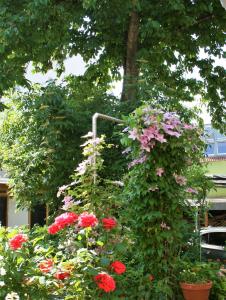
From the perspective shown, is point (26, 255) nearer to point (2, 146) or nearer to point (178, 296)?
point (178, 296)

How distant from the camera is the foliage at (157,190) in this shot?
547 centimetres

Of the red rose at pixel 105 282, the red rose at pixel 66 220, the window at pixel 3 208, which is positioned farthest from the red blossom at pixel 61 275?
the window at pixel 3 208

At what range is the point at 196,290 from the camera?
544 cm

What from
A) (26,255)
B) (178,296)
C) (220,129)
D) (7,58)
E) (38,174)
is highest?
(7,58)

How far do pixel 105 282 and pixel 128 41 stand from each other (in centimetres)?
787

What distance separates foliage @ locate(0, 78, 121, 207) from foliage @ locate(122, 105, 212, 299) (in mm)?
3012

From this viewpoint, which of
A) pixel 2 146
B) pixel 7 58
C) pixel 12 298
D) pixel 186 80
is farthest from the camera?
pixel 186 80

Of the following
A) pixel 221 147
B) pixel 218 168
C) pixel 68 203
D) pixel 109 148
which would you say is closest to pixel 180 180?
pixel 68 203

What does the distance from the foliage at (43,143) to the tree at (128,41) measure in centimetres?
84

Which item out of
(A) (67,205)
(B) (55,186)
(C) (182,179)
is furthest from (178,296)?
(B) (55,186)

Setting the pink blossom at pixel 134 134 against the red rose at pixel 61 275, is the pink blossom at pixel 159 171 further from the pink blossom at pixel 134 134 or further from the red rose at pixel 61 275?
Result: the red rose at pixel 61 275

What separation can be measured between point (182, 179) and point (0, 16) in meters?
5.58

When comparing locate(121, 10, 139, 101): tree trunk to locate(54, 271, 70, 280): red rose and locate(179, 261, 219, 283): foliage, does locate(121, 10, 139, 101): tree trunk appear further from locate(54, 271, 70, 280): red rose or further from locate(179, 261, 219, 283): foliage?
locate(54, 271, 70, 280): red rose

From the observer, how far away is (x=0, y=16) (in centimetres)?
929
